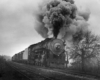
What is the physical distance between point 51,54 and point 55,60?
94 centimetres

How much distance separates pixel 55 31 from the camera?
23219 millimetres

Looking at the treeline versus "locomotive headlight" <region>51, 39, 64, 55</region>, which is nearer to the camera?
the treeline

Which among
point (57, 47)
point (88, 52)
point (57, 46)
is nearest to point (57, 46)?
point (57, 46)

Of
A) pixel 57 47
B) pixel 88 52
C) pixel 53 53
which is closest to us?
pixel 88 52

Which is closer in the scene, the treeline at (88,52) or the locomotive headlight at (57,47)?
the treeline at (88,52)

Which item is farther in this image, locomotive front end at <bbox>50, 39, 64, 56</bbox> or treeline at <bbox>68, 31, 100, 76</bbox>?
locomotive front end at <bbox>50, 39, 64, 56</bbox>

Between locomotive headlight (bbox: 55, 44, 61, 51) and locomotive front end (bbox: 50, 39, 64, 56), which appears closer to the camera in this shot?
locomotive front end (bbox: 50, 39, 64, 56)

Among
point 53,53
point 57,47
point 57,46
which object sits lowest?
point 53,53

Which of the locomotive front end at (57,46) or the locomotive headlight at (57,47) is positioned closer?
the locomotive front end at (57,46)

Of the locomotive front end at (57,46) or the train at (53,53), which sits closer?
the locomotive front end at (57,46)

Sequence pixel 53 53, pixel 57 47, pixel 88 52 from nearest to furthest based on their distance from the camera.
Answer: pixel 88 52 → pixel 57 47 → pixel 53 53

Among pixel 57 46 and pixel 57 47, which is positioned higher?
pixel 57 46

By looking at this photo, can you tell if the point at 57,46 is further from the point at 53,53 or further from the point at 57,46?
the point at 53,53

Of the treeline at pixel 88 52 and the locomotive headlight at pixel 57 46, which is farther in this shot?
the locomotive headlight at pixel 57 46
